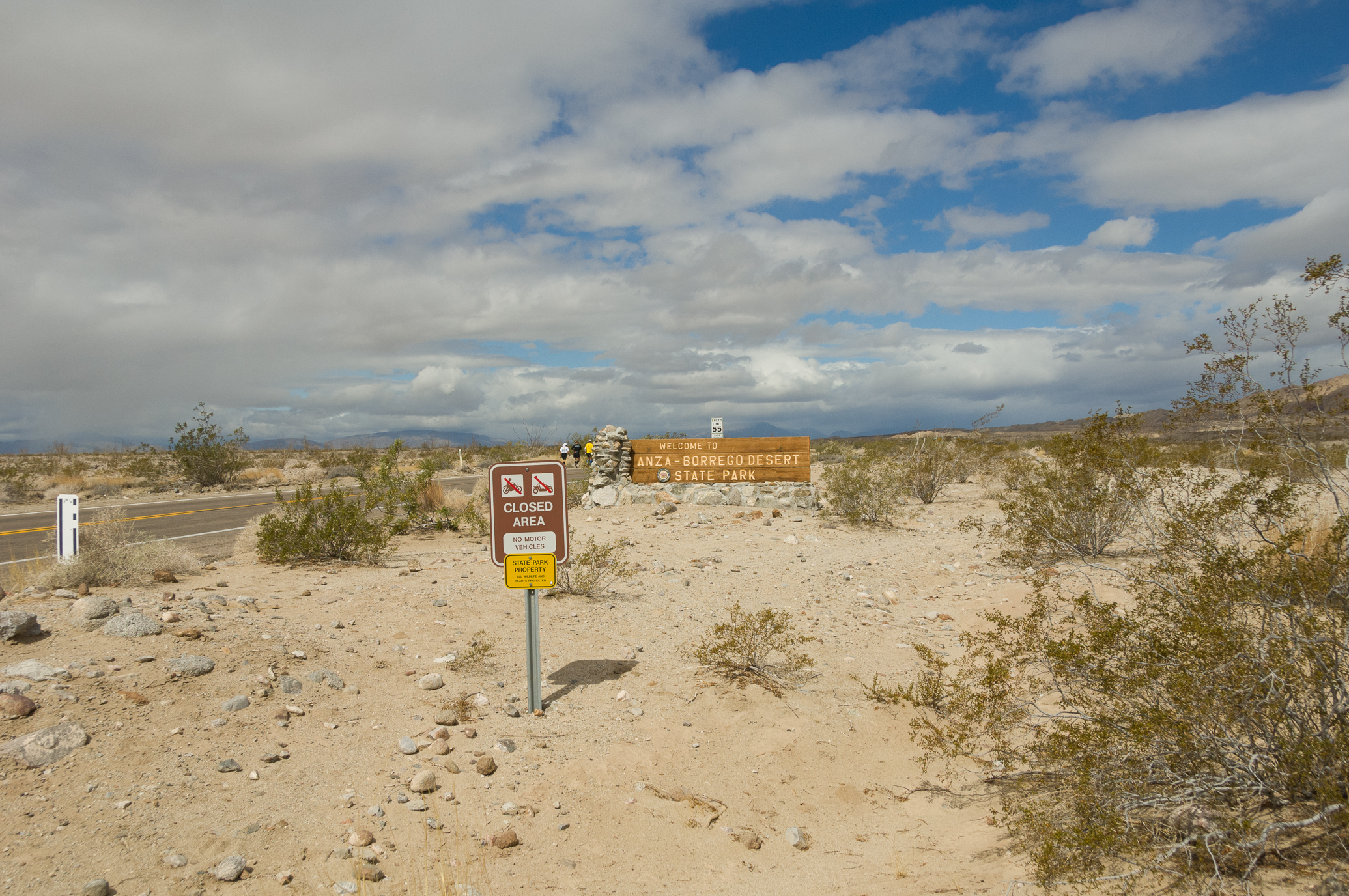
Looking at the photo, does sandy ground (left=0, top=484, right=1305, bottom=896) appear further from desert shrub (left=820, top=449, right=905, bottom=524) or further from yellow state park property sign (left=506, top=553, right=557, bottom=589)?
desert shrub (left=820, top=449, right=905, bottom=524)

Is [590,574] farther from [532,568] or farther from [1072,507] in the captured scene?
[1072,507]

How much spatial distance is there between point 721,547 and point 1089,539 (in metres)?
5.67

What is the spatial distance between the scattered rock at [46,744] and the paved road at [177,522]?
177 inches

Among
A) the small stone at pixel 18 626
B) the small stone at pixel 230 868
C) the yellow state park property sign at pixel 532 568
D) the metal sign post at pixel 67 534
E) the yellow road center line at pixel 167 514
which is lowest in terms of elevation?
the small stone at pixel 230 868

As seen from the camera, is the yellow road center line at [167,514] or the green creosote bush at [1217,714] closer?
the green creosote bush at [1217,714]

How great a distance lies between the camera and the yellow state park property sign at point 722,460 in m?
16.0

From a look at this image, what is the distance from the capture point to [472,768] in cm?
448

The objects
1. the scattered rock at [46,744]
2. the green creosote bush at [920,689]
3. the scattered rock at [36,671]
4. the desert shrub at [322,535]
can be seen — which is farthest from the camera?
the desert shrub at [322,535]

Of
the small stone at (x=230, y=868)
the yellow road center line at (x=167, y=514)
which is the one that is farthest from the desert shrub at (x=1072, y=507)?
the yellow road center line at (x=167, y=514)

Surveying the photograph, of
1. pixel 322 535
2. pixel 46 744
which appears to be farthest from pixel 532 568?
pixel 322 535

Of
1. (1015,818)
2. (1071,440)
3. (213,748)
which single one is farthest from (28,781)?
(1071,440)

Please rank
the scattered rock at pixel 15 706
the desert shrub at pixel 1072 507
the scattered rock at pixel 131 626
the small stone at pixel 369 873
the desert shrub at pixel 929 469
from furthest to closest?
1. the desert shrub at pixel 929 469
2. the desert shrub at pixel 1072 507
3. the scattered rock at pixel 131 626
4. the scattered rock at pixel 15 706
5. the small stone at pixel 369 873

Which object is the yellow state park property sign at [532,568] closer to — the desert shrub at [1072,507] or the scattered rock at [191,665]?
the scattered rock at [191,665]

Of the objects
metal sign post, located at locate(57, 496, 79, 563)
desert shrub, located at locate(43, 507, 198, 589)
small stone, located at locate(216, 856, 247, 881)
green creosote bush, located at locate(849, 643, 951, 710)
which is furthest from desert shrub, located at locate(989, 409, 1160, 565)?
metal sign post, located at locate(57, 496, 79, 563)
